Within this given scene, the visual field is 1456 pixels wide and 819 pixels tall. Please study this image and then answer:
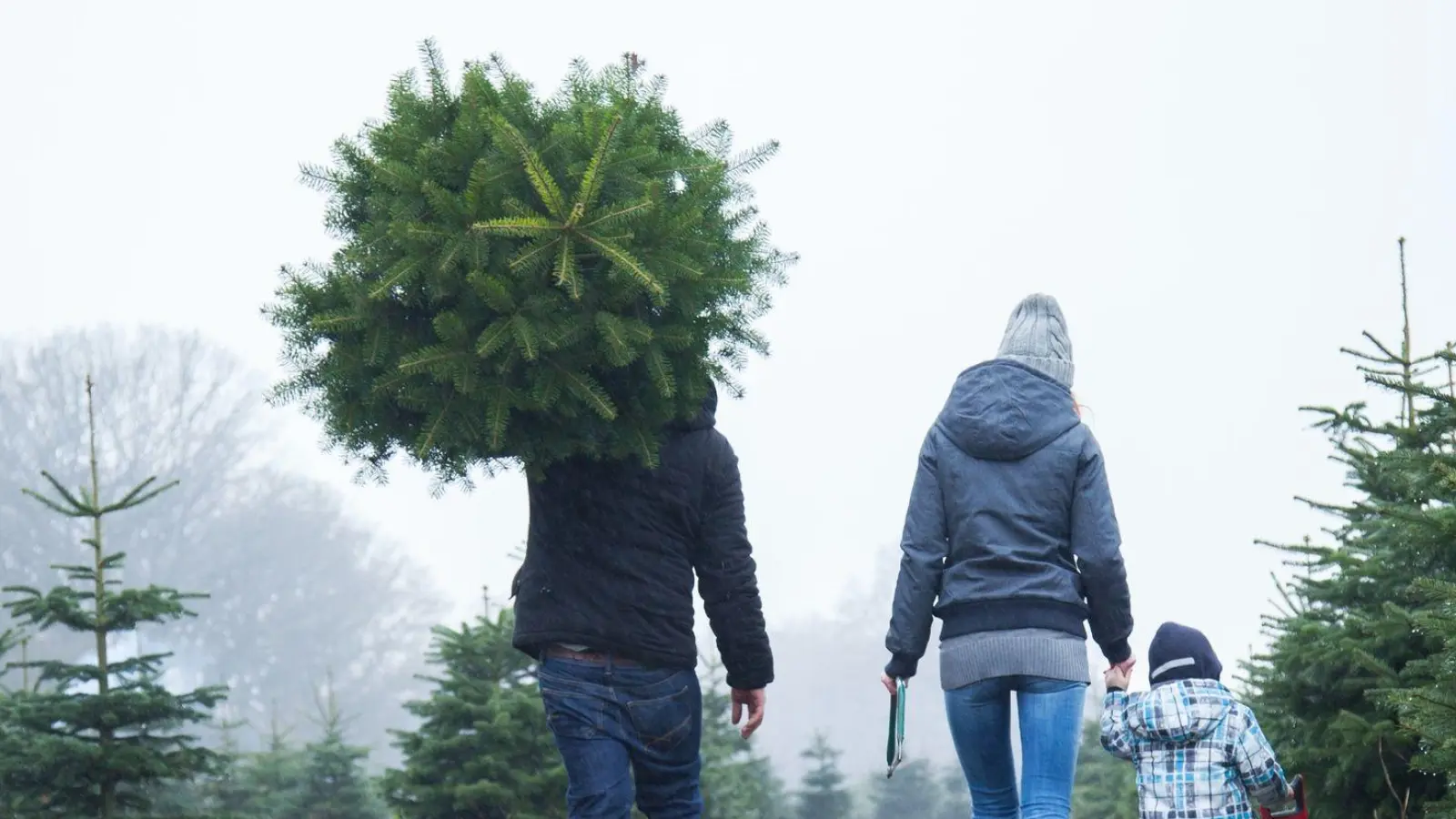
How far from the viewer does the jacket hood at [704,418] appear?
512 cm

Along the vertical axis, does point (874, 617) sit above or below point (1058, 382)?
above

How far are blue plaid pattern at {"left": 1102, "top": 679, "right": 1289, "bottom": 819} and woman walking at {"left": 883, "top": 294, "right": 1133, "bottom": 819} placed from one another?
21cm

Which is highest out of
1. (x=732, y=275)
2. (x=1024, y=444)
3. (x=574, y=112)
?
(x=574, y=112)

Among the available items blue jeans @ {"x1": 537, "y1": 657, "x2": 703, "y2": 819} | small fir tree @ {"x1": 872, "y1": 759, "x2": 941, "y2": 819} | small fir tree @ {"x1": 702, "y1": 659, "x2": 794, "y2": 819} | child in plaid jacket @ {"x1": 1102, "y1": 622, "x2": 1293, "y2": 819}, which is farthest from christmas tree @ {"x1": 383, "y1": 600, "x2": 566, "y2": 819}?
small fir tree @ {"x1": 872, "y1": 759, "x2": 941, "y2": 819}

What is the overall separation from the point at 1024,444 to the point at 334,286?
6.81ft

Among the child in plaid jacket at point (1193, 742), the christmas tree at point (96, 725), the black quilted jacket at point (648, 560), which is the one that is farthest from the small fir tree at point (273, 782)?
the child in plaid jacket at point (1193, 742)

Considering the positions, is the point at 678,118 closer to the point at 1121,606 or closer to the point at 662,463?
the point at 662,463

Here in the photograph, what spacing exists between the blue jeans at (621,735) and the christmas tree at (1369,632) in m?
2.66

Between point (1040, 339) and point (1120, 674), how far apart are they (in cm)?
104

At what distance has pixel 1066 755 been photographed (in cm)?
487

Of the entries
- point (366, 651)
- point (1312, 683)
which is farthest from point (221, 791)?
point (366, 651)

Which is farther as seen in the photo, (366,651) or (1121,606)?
(366,651)

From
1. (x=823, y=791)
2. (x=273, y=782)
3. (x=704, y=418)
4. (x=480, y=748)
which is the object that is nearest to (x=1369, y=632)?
(x=704, y=418)

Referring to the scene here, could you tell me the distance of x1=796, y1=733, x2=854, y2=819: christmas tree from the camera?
67.7 ft
